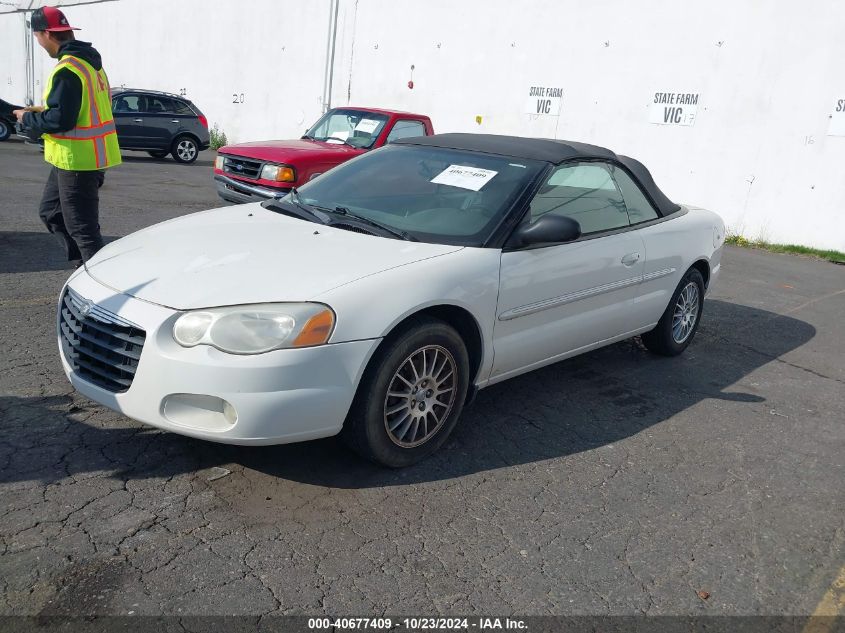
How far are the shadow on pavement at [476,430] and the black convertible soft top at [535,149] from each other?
1214mm

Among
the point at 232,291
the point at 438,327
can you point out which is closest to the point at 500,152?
the point at 438,327

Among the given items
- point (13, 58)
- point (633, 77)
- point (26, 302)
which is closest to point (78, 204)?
point (26, 302)

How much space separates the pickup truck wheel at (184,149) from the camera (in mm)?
18500

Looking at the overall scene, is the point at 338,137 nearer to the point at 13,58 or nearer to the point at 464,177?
the point at 464,177

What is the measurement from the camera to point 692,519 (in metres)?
3.62

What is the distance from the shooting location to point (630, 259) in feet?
16.4

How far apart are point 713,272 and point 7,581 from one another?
5259mm

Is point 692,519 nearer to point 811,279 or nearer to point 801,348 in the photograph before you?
point 801,348

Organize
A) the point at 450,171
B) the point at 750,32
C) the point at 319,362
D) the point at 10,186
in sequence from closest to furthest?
the point at 319,362, the point at 450,171, the point at 10,186, the point at 750,32

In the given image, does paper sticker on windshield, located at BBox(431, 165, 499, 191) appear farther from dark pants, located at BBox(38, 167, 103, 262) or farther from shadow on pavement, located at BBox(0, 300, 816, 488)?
dark pants, located at BBox(38, 167, 103, 262)

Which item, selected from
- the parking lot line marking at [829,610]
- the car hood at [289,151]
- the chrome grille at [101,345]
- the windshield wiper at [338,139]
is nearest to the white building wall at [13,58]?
the windshield wiper at [338,139]

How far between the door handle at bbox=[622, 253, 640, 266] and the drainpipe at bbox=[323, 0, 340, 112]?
16.0m

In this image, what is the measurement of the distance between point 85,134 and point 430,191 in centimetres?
248

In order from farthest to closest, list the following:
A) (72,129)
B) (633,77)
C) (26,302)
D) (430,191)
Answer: (633,77)
(26,302)
(72,129)
(430,191)
